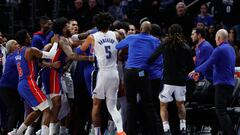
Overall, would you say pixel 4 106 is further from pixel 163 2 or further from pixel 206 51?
pixel 163 2

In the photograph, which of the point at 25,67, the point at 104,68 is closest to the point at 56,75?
the point at 25,67

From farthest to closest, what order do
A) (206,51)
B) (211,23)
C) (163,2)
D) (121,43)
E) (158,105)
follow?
(163,2)
(211,23)
(206,51)
(158,105)
(121,43)

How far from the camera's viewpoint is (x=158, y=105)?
46.6ft

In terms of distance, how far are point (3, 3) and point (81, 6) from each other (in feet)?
8.37

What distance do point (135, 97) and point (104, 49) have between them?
107 cm

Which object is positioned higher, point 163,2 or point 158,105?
point 163,2

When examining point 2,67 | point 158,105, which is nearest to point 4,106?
point 2,67

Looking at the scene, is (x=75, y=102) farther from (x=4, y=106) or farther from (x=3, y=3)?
(x=3, y=3)

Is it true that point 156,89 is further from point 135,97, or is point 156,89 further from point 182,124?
point 182,124

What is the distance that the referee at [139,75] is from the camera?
13.4 metres

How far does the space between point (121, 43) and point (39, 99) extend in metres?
1.74

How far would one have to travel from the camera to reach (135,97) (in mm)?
13531

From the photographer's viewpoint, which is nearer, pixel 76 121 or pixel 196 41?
pixel 76 121

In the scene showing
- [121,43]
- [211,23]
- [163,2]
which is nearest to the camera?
[121,43]
